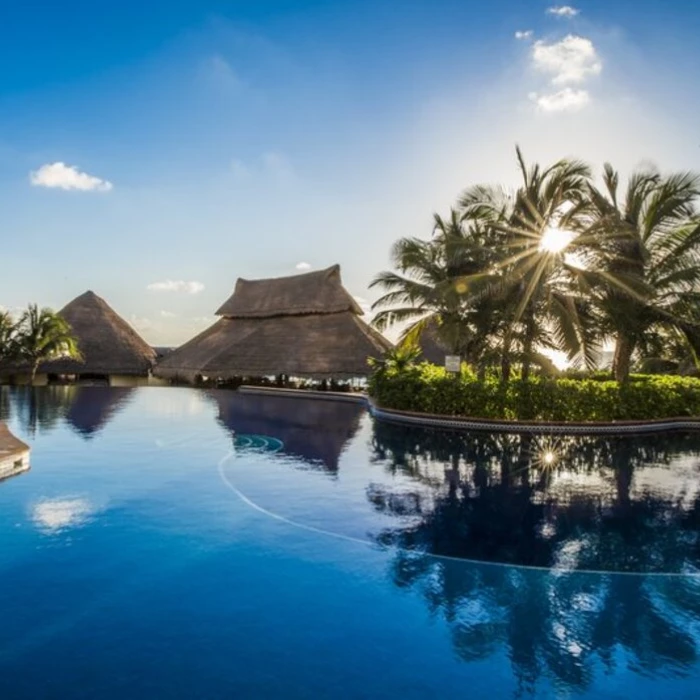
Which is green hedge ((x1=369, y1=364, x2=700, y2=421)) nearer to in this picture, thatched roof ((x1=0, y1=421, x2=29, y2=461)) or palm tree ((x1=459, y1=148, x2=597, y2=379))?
palm tree ((x1=459, y1=148, x2=597, y2=379))

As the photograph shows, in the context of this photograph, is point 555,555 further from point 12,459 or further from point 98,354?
point 98,354

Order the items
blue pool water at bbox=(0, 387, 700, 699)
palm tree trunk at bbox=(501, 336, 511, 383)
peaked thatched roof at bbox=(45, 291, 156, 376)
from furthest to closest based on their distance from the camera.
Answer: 1. peaked thatched roof at bbox=(45, 291, 156, 376)
2. palm tree trunk at bbox=(501, 336, 511, 383)
3. blue pool water at bbox=(0, 387, 700, 699)

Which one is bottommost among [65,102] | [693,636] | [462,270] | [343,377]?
[693,636]

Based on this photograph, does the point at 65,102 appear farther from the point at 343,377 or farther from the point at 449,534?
the point at 343,377

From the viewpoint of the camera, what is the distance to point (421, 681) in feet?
12.9

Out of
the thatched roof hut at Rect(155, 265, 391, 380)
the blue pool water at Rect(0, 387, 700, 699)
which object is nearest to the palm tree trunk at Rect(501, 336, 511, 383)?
the blue pool water at Rect(0, 387, 700, 699)

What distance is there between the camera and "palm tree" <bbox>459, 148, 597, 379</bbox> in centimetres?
1435

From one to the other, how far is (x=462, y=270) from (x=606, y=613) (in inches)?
517

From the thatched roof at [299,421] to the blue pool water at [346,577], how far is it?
0.70 meters

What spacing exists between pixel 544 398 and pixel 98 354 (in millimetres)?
24499

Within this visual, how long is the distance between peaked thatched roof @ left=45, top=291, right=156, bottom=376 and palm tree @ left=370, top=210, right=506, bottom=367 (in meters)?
17.8

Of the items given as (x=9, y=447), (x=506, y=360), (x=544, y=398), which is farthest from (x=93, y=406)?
Result: (x=544, y=398)

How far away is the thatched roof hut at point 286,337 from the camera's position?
24953mm

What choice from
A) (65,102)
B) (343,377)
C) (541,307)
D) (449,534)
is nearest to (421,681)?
(449,534)
